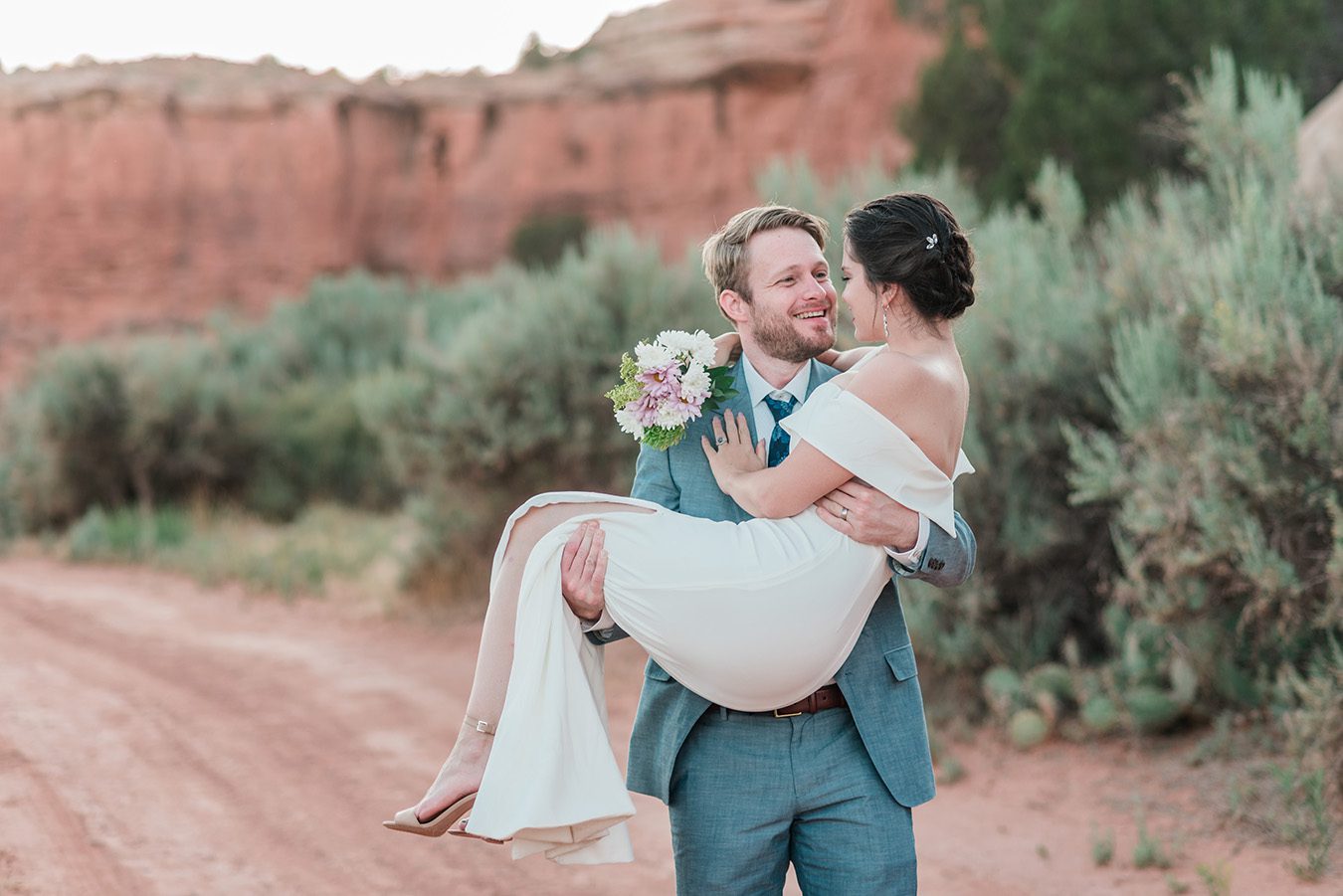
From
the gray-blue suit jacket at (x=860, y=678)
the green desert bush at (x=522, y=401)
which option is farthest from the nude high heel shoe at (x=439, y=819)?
the green desert bush at (x=522, y=401)

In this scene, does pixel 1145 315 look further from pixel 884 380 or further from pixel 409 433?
pixel 409 433

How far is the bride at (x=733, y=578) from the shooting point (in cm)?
277

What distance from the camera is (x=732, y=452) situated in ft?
9.95

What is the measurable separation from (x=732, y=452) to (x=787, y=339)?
0.31 metres

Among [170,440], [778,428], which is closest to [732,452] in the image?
[778,428]

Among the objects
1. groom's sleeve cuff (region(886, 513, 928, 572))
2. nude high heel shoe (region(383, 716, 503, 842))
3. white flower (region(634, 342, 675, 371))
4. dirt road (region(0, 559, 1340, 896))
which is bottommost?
dirt road (region(0, 559, 1340, 896))

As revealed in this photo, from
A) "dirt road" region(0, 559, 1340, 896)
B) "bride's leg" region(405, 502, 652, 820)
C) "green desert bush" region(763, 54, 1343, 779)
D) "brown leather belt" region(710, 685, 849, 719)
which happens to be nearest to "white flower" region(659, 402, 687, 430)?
"bride's leg" region(405, 502, 652, 820)

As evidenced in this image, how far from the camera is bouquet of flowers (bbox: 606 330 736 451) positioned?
3.01 meters

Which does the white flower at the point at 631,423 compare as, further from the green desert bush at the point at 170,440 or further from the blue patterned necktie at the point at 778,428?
the green desert bush at the point at 170,440

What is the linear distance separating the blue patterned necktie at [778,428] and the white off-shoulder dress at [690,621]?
192 mm

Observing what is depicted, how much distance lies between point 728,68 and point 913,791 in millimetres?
30996

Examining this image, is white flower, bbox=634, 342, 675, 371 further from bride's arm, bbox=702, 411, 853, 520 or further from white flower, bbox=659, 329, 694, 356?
bride's arm, bbox=702, 411, 853, 520

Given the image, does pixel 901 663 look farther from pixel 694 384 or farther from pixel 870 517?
pixel 694 384

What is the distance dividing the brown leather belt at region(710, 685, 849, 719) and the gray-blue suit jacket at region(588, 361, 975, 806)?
4 cm
